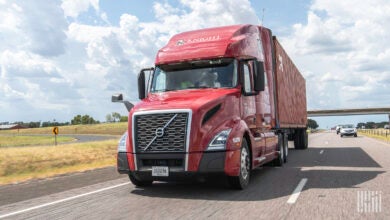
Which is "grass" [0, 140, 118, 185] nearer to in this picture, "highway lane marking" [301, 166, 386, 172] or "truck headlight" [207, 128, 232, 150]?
"highway lane marking" [301, 166, 386, 172]

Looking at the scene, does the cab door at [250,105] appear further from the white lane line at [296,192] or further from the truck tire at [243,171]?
the white lane line at [296,192]

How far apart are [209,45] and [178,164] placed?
9.85 feet

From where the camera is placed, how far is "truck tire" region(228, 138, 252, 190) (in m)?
7.81

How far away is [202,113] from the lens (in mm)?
7418

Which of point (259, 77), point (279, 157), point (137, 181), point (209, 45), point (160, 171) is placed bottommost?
point (137, 181)

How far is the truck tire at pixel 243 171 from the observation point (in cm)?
781

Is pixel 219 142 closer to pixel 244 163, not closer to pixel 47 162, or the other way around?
pixel 244 163

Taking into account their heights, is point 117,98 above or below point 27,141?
above

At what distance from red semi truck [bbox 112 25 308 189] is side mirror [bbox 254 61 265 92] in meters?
0.02

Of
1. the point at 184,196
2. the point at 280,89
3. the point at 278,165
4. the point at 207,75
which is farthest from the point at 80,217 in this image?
the point at 280,89

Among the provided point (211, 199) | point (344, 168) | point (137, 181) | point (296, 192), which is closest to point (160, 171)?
point (211, 199)

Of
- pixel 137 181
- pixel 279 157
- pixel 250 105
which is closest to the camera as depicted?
pixel 137 181

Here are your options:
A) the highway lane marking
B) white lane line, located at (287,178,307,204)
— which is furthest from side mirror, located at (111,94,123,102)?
the highway lane marking

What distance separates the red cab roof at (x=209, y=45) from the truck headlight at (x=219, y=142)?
2045 mm
